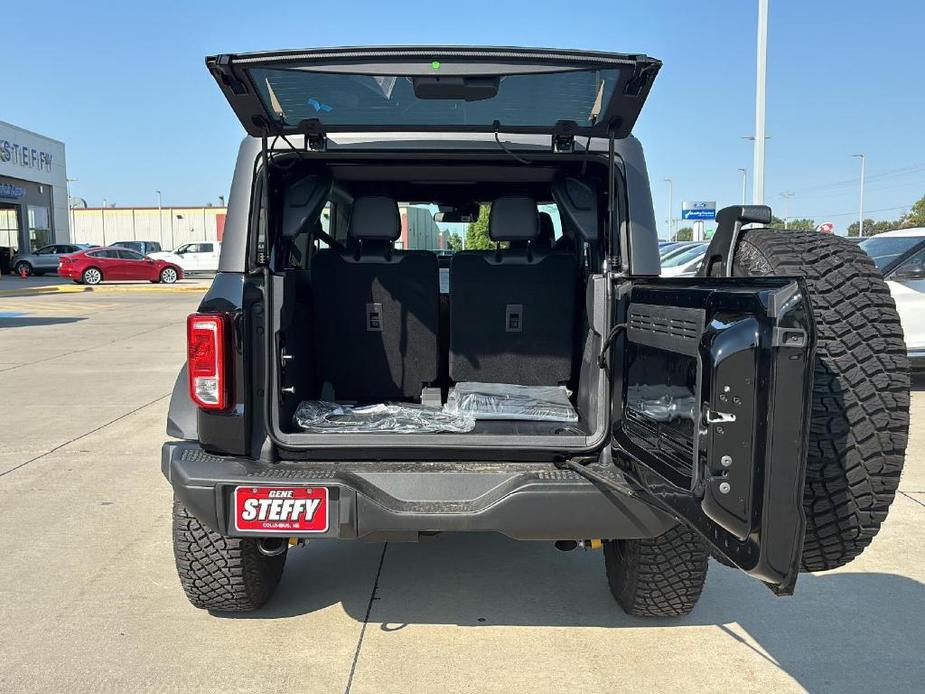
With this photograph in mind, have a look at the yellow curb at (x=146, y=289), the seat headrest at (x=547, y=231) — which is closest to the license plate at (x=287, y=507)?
the seat headrest at (x=547, y=231)

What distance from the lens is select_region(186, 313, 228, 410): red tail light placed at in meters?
2.74

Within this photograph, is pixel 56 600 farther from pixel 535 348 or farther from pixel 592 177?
pixel 592 177

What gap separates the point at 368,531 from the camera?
8.82ft

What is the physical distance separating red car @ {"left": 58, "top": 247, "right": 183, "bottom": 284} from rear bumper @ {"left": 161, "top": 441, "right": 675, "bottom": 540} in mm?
29213

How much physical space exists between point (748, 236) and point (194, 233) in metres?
69.8

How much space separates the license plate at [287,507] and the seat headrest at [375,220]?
1.45 metres

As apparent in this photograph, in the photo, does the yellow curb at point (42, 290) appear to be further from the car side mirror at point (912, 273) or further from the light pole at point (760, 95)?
the car side mirror at point (912, 273)

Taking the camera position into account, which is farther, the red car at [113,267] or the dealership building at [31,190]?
the dealership building at [31,190]

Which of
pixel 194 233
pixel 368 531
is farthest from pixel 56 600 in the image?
pixel 194 233

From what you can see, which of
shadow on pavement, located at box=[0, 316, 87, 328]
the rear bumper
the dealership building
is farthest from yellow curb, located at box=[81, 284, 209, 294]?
the rear bumper

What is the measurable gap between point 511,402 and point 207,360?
130 centimetres

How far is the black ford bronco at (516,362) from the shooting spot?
6.84 feet

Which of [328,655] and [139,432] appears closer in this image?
[328,655]

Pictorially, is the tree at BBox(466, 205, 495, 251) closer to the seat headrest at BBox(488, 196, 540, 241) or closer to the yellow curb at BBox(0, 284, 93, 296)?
the seat headrest at BBox(488, 196, 540, 241)
